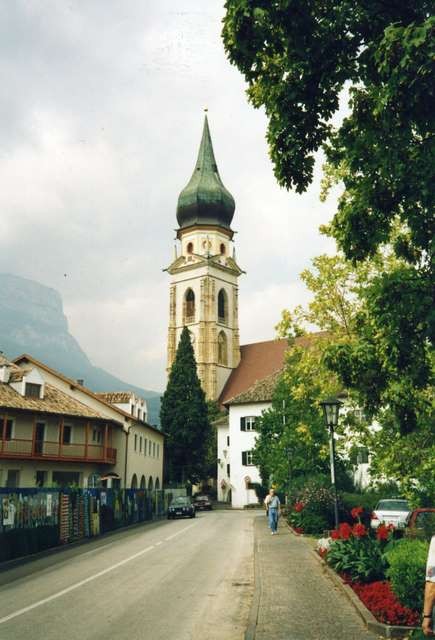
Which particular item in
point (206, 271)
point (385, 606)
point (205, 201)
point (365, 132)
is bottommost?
point (385, 606)

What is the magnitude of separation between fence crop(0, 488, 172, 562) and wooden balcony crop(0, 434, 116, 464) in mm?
6229

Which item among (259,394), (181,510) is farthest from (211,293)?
(181,510)

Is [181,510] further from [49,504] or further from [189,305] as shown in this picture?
[189,305]

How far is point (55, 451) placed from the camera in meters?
36.1

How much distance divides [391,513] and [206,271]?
2790 inches

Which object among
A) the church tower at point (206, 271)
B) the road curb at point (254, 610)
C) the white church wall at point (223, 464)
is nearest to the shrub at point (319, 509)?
the road curb at point (254, 610)

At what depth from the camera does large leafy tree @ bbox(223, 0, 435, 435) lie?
24.9 ft

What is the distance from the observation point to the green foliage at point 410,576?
8.64 metres

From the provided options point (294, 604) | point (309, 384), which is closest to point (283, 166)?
point (294, 604)

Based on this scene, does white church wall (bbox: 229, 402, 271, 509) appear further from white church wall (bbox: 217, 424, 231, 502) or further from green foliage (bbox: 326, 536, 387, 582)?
green foliage (bbox: 326, 536, 387, 582)

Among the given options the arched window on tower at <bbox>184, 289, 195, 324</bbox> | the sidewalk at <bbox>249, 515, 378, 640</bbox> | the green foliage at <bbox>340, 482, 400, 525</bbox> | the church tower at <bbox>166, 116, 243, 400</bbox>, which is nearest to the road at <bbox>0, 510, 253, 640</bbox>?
the sidewalk at <bbox>249, 515, 378, 640</bbox>

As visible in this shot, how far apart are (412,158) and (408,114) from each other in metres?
0.74

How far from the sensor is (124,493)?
31.0 m

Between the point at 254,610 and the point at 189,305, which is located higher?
the point at 189,305
